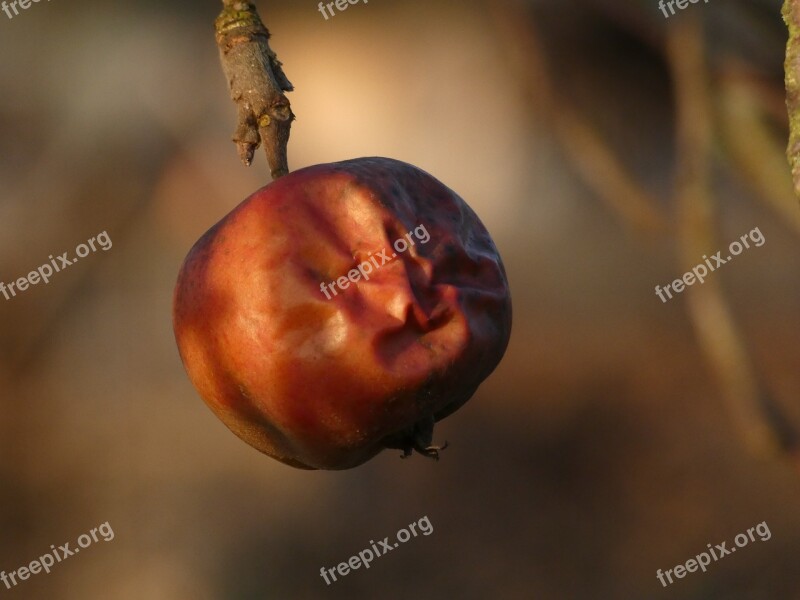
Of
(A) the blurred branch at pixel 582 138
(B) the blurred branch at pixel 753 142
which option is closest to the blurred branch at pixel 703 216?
(B) the blurred branch at pixel 753 142

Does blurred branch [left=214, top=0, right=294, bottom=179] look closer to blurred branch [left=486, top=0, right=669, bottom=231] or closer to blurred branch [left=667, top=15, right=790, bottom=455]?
blurred branch [left=667, top=15, right=790, bottom=455]

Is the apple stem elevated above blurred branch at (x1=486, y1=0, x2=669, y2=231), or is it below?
below

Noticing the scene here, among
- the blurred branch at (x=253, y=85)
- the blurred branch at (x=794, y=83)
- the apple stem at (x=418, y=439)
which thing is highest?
the blurred branch at (x=253, y=85)

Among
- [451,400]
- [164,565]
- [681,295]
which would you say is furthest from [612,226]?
[451,400]

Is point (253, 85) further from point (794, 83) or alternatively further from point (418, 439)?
point (794, 83)

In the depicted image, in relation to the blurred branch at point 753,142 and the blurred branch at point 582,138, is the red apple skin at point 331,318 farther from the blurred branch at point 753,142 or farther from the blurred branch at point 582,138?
the blurred branch at point 582,138

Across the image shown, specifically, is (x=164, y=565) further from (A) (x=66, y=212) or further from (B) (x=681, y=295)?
(B) (x=681, y=295)

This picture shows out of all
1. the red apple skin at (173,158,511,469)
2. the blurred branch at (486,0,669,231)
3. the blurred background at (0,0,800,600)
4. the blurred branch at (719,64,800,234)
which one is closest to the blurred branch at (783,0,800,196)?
the red apple skin at (173,158,511,469)
